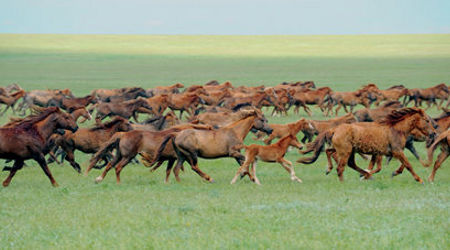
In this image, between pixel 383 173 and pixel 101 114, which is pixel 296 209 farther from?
pixel 101 114

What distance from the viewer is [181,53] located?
92.8m

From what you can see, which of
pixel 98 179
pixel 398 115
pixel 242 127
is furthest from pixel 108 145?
pixel 398 115

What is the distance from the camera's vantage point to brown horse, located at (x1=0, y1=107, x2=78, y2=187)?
39.2ft

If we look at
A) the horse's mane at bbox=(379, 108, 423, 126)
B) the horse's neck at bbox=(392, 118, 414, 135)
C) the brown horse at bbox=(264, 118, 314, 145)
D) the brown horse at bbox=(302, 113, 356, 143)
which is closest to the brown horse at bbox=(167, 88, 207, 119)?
the brown horse at bbox=(264, 118, 314, 145)

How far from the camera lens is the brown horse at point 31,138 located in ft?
39.2

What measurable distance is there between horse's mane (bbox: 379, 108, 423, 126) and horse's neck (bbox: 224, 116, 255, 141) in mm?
2242

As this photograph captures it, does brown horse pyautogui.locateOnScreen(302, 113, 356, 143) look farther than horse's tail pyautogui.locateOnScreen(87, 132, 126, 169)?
Yes

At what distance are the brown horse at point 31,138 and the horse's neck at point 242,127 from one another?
278cm

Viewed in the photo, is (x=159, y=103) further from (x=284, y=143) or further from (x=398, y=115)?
(x=398, y=115)

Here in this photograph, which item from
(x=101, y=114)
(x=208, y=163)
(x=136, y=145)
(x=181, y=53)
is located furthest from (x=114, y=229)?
(x=181, y=53)

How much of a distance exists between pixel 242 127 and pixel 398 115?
8.61ft

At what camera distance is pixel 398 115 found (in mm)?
12602

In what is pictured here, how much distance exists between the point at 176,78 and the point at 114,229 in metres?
47.9

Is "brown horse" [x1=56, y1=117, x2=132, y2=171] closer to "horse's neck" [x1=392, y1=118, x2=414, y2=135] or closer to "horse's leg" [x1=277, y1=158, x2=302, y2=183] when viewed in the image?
"horse's leg" [x1=277, y1=158, x2=302, y2=183]
